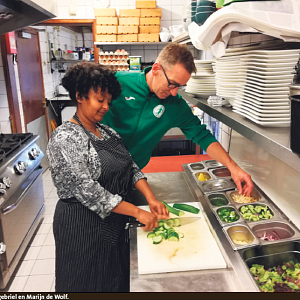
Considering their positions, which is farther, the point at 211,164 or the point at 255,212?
the point at 211,164

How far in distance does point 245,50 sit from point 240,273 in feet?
3.12

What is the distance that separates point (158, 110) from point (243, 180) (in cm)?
74

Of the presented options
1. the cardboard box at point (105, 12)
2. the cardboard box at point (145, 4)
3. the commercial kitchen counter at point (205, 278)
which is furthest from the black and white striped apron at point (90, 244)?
the cardboard box at point (145, 4)

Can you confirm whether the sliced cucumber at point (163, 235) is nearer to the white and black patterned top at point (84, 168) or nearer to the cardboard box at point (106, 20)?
the white and black patterned top at point (84, 168)

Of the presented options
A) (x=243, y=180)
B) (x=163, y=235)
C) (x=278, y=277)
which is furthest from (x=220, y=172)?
(x=278, y=277)

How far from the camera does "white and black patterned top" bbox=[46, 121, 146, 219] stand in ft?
4.63

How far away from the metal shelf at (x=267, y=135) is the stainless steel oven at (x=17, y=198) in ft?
6.65

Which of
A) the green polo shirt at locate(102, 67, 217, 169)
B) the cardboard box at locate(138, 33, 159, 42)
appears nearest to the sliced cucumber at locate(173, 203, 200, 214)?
the green polo shirt at locate(102, 67, 217, 169)

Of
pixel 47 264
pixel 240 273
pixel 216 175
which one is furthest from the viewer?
pixel 47 264

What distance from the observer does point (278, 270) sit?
1335 mm

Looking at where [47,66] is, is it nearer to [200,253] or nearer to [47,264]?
[47,264]

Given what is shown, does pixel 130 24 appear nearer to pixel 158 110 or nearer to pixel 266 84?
pixel 158 110

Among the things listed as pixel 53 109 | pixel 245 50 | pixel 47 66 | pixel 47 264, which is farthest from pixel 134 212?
pixel 47 66

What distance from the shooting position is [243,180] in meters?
1.76
